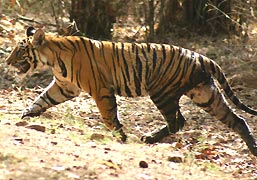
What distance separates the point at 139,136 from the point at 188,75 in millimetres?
1054

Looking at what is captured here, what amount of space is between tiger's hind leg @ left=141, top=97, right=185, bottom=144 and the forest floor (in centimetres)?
12

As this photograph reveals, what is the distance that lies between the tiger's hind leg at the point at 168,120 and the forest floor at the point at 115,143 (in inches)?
4.6

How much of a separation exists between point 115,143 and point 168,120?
1534mm

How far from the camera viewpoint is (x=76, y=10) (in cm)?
1295

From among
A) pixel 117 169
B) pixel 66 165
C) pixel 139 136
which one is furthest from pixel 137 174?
pixel 139 136

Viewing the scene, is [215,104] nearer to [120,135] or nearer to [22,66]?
[120,135]

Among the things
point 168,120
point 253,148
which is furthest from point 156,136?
point 253,148

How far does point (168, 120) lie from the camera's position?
25.4 ft

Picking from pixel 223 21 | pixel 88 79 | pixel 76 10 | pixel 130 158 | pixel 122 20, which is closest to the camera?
pixel 130 158

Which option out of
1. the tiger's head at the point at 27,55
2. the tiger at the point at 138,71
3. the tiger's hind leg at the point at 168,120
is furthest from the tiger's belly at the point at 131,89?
the tiger's head at the point at 27,55

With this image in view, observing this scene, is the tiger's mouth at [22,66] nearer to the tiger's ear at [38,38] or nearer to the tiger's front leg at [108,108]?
the tiger's ear at [38,38]

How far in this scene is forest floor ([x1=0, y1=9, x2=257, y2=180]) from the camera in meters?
5.00

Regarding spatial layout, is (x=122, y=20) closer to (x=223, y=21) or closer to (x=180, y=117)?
(x=223, y=21)

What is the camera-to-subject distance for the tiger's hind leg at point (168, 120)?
7.68 metres
